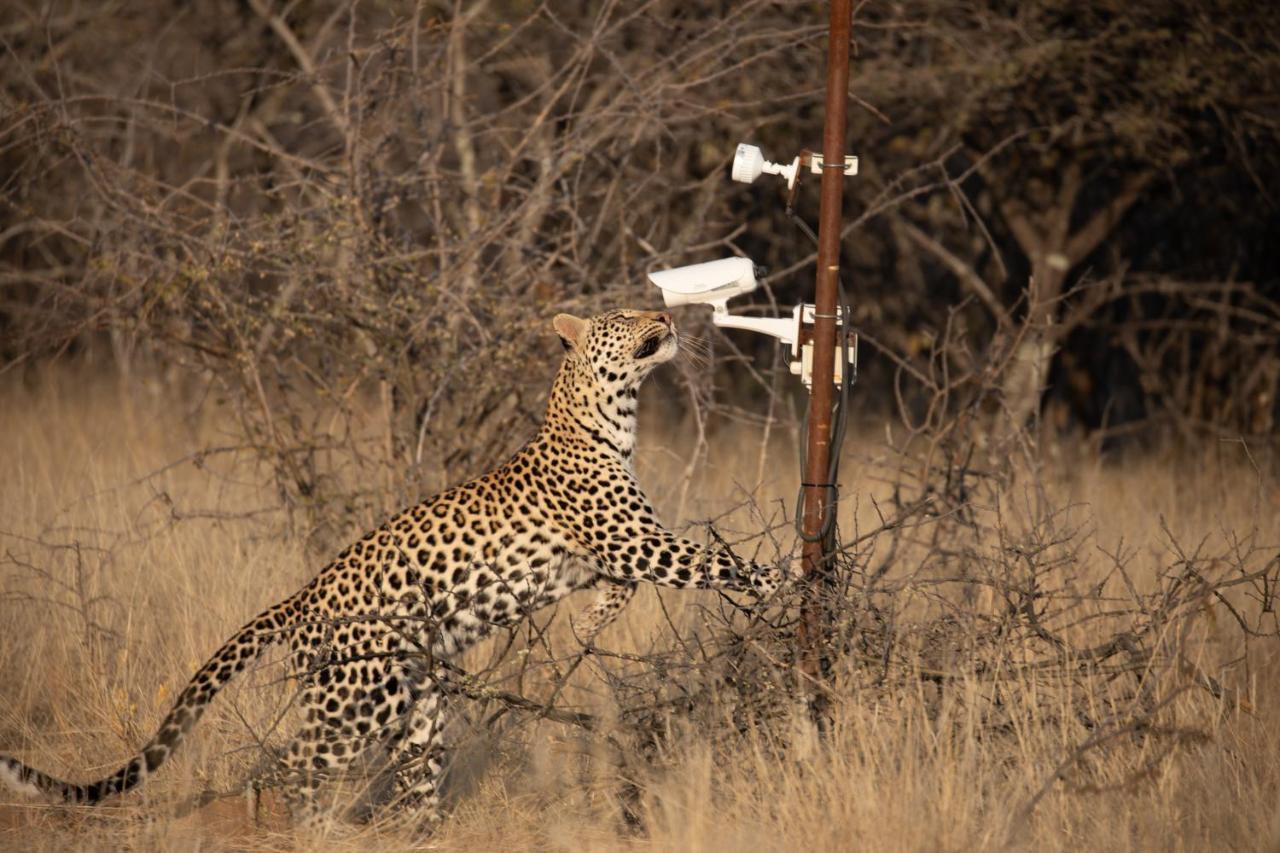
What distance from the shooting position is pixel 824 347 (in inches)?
183

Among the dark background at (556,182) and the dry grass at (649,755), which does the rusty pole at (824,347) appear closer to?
the dry grass at (649,755)

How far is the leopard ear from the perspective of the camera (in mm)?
5746

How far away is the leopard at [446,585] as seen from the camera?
4.83 meters

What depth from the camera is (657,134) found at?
7.62 meters

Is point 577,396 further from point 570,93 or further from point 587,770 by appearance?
point 570,93

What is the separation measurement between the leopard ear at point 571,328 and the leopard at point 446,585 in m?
0.08

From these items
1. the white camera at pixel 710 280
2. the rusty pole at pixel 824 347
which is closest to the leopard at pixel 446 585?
the rusty pole at pixel 824 347

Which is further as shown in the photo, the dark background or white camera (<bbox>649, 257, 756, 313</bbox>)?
the dark background

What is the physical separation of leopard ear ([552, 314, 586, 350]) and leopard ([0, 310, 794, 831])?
0.25ft

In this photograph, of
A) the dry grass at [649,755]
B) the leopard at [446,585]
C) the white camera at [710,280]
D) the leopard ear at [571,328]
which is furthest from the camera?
the leopard ear at [571,328]

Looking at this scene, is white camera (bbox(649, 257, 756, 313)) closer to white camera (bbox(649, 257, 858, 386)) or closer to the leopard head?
white camera (bbox(649, 257, 858, 386))

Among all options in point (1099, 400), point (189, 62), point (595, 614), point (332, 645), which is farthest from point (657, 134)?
Answer: point (1099, 400)

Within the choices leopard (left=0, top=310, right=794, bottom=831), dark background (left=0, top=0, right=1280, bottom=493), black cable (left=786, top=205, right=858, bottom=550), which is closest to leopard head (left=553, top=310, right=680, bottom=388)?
leopard (left=0, top=310, right=794, bottom=831)

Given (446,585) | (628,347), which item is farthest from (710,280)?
(446,585)
